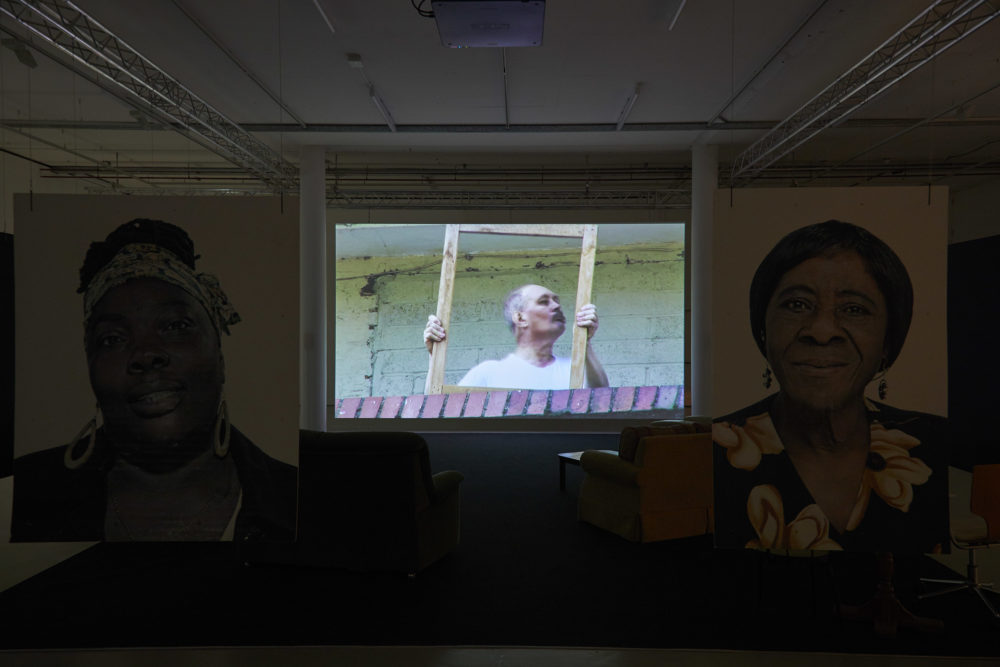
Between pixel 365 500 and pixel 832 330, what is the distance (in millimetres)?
2828

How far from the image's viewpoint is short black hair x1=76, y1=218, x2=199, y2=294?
3.38 metres

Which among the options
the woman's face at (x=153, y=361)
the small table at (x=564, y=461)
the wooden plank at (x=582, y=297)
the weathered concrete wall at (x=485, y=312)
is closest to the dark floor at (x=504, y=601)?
the woman's face at (x=153, y=361)

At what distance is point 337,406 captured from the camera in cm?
1056

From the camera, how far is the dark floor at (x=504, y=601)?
3402 mm

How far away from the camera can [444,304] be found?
1050cm

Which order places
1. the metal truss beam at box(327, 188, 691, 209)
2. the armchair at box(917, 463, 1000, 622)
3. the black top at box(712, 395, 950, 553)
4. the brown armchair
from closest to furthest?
the black top at box(712, 395, 950, 553) → the armchair at box(917, 463, 1000, 622) → the brown armchair → the metal truss beam at box(327, 188, 691, 209)

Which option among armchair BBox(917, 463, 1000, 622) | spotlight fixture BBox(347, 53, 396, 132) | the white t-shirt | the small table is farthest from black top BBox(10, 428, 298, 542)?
the white t-shirt

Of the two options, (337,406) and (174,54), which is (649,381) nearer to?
Answer: (337,406)

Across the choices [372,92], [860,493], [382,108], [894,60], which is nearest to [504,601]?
[860,493]

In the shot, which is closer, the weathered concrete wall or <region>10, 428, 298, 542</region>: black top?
<region>10, 428, 298, 542</region>: black top

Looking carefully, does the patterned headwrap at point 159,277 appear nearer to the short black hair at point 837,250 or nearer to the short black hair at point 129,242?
the short black hair at point 129,242

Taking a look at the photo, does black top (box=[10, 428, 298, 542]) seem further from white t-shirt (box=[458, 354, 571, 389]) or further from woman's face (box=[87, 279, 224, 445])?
white t-shirt (box=[458, 354, 571, 389])

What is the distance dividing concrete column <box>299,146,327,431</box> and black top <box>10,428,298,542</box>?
214 inches

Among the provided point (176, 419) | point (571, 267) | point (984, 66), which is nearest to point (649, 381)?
point (571, 267)
